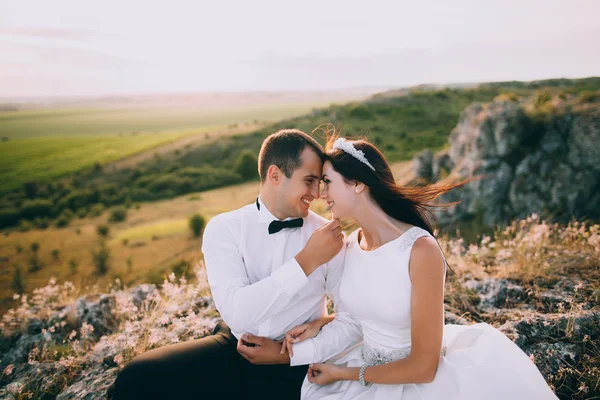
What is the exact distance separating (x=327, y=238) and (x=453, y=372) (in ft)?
4.04

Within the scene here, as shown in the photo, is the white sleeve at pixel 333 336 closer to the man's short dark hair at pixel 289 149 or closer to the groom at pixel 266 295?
the groom at pixel 266 295

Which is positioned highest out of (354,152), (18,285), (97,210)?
(354,152)

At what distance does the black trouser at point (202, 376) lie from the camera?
281 cm

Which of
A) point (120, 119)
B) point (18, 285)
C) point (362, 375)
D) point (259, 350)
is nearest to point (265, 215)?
point (259, 350)

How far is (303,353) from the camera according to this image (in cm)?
291

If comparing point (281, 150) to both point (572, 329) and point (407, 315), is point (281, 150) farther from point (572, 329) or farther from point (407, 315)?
point (572, 329)

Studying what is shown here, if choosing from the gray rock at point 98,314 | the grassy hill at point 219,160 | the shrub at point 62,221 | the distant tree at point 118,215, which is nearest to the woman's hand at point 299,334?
the gray rock at point 98,314

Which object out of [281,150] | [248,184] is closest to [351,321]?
[281,150]

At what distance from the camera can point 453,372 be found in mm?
2502

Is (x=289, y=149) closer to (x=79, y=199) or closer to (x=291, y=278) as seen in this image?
(x=291, y=278)

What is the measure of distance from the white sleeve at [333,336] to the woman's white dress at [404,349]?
116mm

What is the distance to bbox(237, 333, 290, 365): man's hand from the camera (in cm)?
279

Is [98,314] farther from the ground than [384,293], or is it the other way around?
[384,293]

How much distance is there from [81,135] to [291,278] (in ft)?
195
